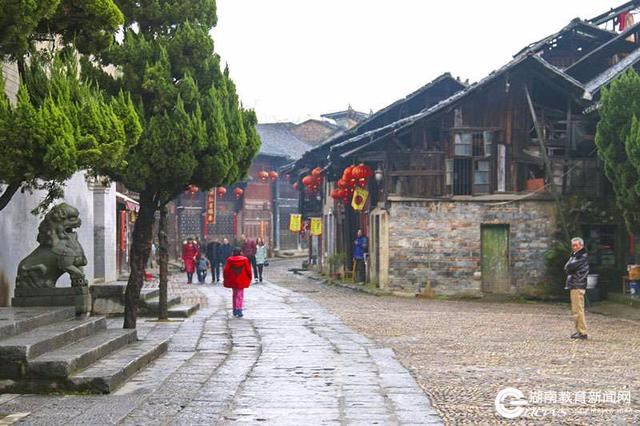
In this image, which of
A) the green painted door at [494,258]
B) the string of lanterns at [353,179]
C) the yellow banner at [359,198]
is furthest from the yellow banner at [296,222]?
the green painted door at [494,258]

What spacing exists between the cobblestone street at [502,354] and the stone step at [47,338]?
12.0 feet

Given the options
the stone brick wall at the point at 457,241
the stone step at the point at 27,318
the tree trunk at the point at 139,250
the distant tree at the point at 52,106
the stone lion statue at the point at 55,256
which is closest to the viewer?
the distant tree at the point at 52,106

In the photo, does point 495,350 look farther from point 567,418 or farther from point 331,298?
point 331,298

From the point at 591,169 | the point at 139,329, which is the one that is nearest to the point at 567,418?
the point at 139,329

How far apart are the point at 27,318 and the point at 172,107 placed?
3.95 meters

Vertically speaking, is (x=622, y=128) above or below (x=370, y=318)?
above

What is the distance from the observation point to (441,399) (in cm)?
853

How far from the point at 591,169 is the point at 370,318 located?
1059 centimetres

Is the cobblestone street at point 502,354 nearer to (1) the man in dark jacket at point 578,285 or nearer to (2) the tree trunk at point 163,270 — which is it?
(1) the man in dark jacket at point 578,285

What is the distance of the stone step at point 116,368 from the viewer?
27.8ft

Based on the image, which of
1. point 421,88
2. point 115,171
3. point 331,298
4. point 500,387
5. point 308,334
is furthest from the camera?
point 421,88

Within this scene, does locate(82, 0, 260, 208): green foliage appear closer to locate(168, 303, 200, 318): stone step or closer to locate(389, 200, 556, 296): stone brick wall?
locate(168, 303, 200, 318): stone step

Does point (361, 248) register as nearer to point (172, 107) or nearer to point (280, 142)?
point (172, 107)

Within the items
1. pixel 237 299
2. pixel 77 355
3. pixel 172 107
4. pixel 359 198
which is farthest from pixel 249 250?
pixel 77 355
